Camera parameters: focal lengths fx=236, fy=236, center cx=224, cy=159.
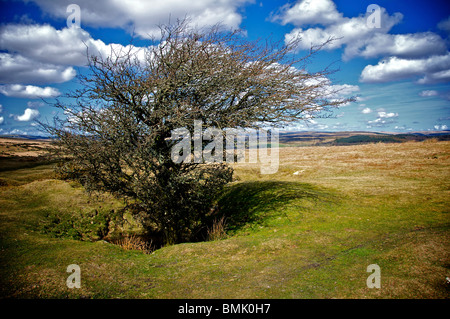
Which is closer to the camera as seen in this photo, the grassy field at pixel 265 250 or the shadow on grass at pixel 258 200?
the grassy field at pixel 265 250

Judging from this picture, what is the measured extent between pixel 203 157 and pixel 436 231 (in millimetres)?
9727

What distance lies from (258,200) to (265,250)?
664 cm

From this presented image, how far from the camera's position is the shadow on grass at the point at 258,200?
13039mm

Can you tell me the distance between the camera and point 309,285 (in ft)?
18.8

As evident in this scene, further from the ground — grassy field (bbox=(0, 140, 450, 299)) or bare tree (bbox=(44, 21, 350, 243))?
bare tree (bbox=(44, 21, 350, 243))

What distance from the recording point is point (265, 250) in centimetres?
840

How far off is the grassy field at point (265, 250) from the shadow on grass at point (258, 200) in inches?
3.2

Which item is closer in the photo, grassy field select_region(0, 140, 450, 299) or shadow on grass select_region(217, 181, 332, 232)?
grassy field select_region(0, 140, 450, 299)

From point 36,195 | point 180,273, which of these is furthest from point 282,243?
point 36,195

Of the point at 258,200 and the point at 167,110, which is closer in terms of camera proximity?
the point at 167,110

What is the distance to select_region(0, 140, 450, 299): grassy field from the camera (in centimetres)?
570

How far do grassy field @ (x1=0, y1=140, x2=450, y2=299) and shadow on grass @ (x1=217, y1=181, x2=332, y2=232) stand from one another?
0.08 meters

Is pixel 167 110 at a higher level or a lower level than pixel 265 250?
higher
